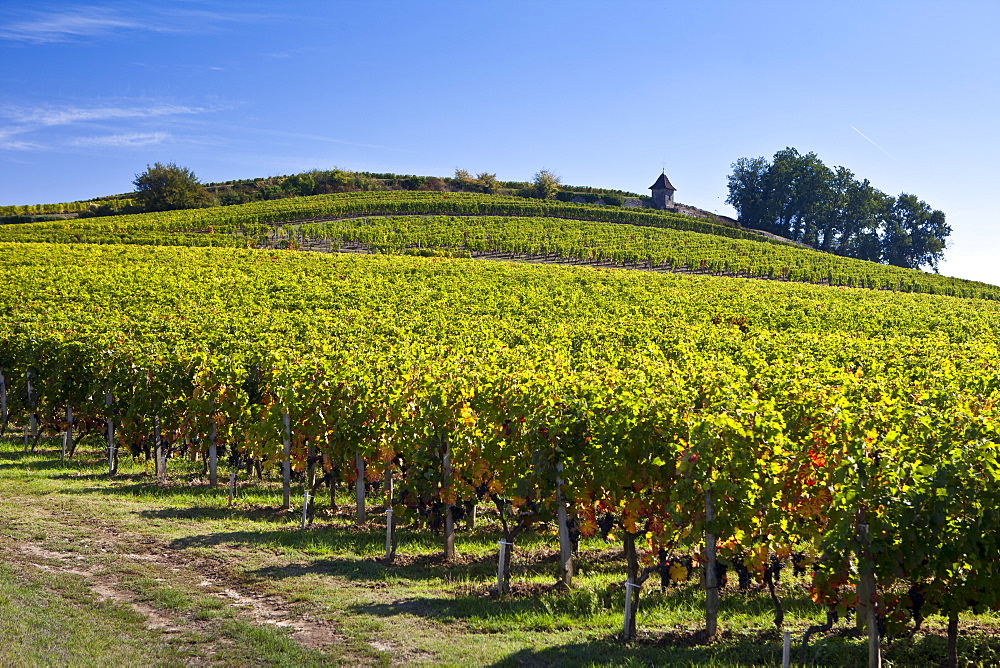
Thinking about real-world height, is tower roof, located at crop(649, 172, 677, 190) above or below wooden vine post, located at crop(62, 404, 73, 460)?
above

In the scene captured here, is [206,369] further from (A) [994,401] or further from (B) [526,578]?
(A) [994,401]

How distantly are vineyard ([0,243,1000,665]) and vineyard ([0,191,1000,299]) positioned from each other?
113ft

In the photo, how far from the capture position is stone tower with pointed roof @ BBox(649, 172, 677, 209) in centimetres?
10988

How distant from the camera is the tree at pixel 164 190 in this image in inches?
3497

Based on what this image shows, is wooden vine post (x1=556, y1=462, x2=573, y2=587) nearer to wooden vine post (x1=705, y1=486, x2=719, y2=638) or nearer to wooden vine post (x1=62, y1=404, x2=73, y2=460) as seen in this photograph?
wooden vine post (x1=705, y1=486, x2=719, y2=638)

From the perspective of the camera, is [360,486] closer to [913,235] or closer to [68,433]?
[68,433]

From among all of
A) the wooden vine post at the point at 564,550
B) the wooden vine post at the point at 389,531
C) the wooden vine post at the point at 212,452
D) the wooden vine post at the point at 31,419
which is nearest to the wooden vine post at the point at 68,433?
the wooden vine post at the point at 31,419

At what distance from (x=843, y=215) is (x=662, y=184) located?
31.1 m

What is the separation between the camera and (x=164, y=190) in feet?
292

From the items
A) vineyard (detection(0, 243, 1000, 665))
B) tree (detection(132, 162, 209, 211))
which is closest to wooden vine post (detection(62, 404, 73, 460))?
vineyard (detection(0, 243, 1000, 665))

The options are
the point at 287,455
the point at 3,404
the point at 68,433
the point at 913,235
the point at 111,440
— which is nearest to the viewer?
the point at 287,455

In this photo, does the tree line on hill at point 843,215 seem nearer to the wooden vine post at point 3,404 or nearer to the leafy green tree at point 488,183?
the leafy green tree at point 488,183

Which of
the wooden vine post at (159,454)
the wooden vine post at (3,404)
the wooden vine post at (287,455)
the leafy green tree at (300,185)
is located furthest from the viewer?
the leafy green tree at (300,185)

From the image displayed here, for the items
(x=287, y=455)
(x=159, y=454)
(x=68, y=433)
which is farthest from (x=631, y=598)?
(x=68, y=433)
